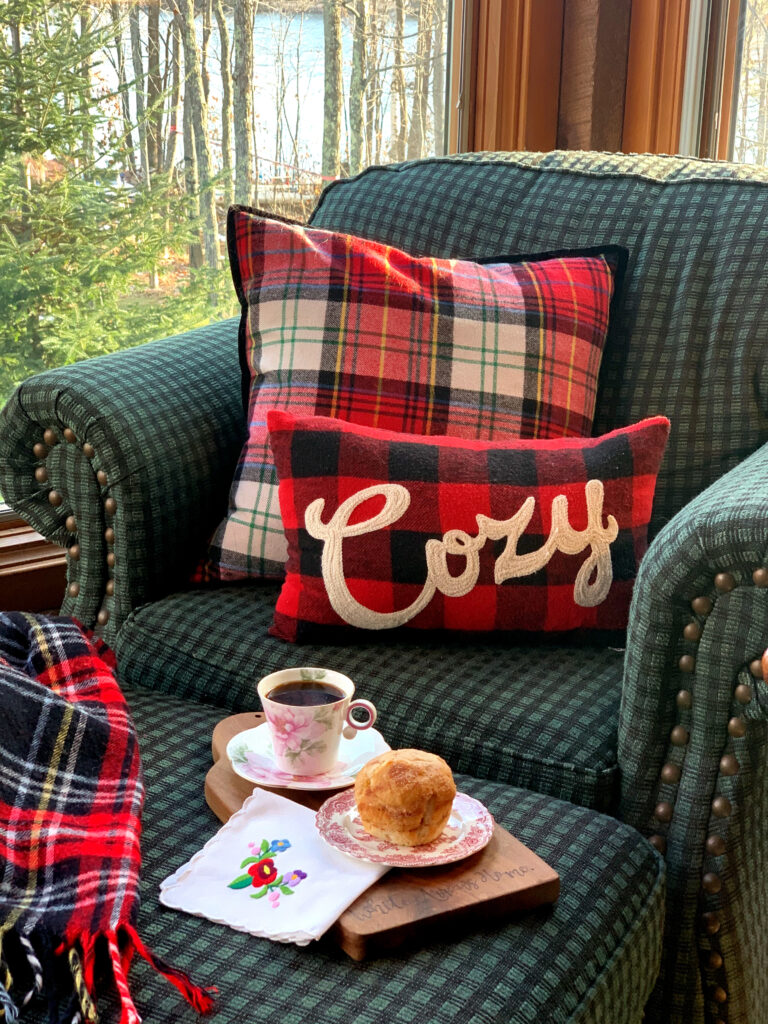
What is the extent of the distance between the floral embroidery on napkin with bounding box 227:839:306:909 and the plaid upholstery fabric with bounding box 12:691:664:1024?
4 cm

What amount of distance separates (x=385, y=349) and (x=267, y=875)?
0.73 meters

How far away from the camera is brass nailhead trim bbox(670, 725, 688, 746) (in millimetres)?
1032

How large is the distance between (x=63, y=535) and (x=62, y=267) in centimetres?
77

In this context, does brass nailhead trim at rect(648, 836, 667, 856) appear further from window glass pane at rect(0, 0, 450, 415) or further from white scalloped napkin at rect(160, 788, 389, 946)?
window glass pane at rect(0, 0, 450, 415)

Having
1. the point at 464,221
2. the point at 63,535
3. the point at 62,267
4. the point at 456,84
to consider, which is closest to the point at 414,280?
the point at 464,221

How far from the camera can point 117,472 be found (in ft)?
4.32

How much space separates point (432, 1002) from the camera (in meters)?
0.73

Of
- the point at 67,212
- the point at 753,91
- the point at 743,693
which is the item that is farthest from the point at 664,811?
the point at 753,91

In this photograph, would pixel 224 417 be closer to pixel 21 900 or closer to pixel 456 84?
pixel 21 900

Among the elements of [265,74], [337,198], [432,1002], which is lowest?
[432,1002]

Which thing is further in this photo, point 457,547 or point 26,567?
point 26,567

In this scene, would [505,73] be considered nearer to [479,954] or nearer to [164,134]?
[164,134]

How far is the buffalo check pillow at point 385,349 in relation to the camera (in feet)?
4.43

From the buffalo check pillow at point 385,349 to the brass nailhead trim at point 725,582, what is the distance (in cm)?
44
